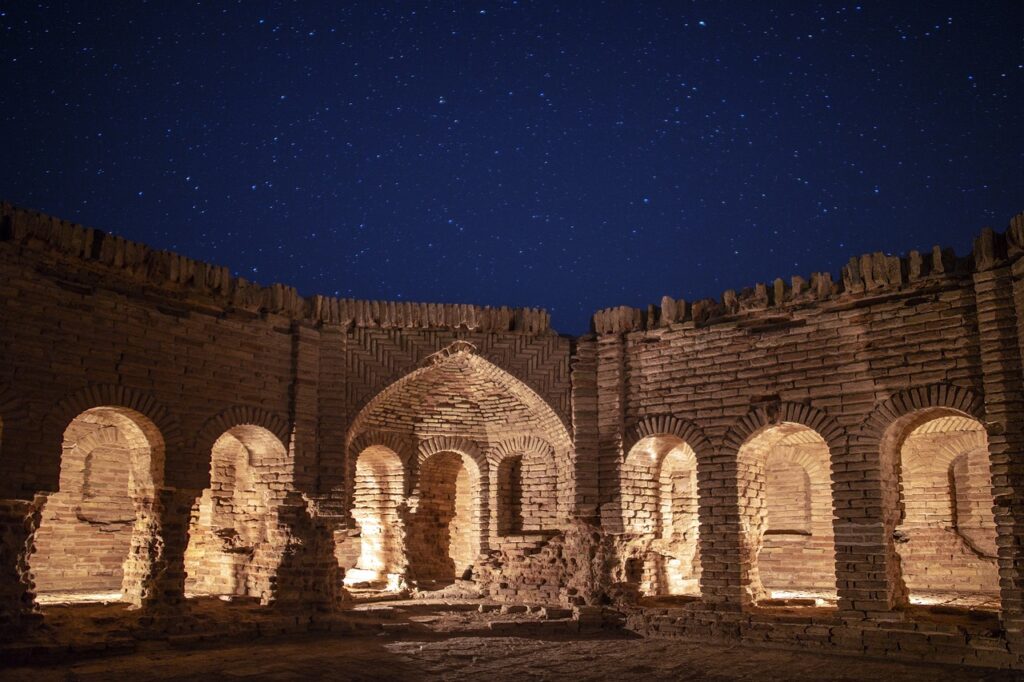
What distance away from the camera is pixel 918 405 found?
10.6 m

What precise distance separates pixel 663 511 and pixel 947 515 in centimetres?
514

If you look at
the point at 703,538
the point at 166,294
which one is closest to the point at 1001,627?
the point at 703,538

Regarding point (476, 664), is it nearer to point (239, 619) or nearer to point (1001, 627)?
point (239, 619)

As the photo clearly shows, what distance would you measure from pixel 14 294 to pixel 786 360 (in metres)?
9.67

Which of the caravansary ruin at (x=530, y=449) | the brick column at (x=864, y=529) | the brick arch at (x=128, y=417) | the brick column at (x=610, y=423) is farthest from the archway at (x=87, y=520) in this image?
the brick column at (x=864, y=529)

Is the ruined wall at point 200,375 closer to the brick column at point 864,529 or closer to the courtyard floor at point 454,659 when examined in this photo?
the courtyard floor at point 454,659

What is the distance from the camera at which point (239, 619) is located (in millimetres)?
11344

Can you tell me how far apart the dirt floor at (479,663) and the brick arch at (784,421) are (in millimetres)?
2705

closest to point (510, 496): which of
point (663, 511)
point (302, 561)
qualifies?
point (663, 511)

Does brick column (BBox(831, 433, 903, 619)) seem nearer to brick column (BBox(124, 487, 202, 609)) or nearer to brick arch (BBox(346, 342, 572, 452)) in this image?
brick arch (BBox(346, 342, 572, 452))

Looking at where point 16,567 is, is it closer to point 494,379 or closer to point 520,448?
point 494,379

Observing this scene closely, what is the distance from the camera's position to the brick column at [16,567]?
9.44 m

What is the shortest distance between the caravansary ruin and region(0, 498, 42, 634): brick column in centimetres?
3

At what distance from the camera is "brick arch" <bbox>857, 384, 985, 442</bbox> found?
1023cm
